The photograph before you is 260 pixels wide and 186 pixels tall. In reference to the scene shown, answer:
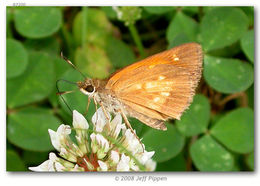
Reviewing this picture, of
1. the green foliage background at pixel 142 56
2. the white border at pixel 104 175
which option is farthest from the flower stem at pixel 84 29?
the white border at pixel 104 175

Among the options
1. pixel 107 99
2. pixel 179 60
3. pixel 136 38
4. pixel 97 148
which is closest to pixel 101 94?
pixel 107 99

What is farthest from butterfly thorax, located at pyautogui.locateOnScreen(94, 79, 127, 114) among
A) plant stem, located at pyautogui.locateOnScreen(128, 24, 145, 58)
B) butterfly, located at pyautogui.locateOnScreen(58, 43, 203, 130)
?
plant stem, located at pyautogui.locateOnScreen(128, 24, 145, 58)

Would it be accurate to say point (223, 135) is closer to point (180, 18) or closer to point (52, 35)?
point (180, 18)

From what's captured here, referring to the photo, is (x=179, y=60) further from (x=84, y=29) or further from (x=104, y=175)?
(x=84, y=29)

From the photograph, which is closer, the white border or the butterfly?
the butterfly

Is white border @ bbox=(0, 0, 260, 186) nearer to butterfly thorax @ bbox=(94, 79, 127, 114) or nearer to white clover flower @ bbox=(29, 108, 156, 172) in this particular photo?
white clover flower @ bbox=(29, 108, 156, 172)
